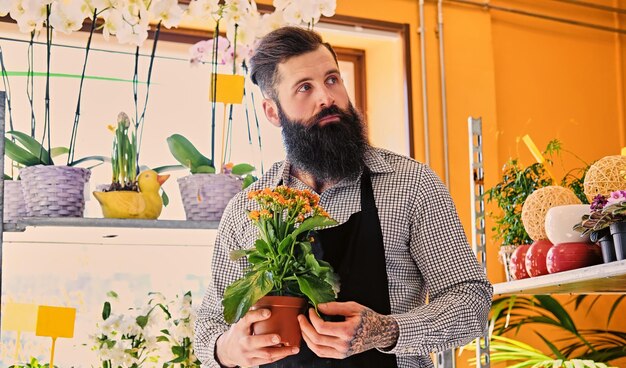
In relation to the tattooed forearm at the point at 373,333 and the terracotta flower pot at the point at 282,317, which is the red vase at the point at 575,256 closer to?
the tattooed forearm at the point at 373,333

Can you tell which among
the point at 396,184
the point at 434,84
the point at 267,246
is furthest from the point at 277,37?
the point at 434,84

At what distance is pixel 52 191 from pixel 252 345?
41.2 inches

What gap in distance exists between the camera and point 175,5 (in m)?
2.69

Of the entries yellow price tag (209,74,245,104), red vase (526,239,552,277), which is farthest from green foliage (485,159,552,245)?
yellow price tag (209,74,245,104)

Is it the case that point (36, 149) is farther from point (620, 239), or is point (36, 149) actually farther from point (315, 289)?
point (620, 239)

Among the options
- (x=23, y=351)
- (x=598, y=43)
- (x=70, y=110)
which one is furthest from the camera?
(x=598, y=43)

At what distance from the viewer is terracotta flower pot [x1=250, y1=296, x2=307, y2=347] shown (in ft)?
5.33

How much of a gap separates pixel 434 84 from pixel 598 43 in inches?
47.3

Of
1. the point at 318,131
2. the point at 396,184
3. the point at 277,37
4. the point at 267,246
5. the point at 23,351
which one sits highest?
the point at 277,37

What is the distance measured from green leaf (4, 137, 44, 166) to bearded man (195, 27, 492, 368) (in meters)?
0.71

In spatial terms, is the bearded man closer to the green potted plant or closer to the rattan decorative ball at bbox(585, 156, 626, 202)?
the green potted plant

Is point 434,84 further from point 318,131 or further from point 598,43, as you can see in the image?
point 318,131

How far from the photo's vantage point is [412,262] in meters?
1.96

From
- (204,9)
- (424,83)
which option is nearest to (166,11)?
(204,9)
